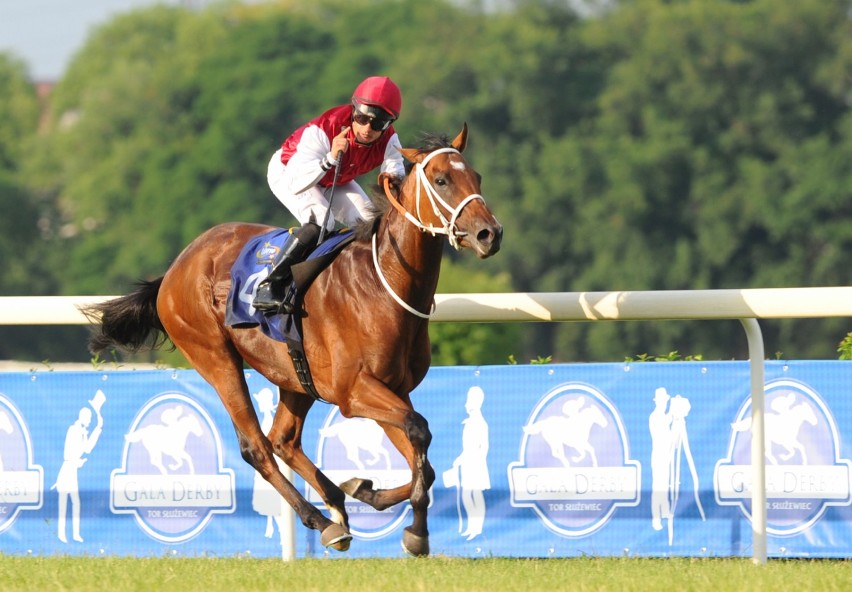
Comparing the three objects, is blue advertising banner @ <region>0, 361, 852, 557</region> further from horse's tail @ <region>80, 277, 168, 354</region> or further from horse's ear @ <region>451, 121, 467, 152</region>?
horse's ear @ <region>451, 121, 467, 152</region>

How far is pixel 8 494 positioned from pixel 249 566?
1639 millimetres

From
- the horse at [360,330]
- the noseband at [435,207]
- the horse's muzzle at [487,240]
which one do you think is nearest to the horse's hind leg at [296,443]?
the horse at [360,330]

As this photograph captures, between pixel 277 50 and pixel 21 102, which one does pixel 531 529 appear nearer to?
pixel 277 50

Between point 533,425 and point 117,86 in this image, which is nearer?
point 533,425

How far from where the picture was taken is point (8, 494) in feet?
23.2

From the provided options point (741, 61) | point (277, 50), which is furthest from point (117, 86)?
point (741, 61)

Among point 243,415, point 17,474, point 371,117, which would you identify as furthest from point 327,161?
point 17,474

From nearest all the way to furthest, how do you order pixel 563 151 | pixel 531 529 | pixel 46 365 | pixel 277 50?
pixel 531 529 < pixel 46 365 < pixel 563 151 < pixel 277 50

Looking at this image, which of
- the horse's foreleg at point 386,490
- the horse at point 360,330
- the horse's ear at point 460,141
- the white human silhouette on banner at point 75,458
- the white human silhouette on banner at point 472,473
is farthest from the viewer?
the white human silhouette on banner at point 75,458

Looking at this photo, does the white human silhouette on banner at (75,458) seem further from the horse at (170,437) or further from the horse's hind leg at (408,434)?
the horse's hind leg at (408,434)

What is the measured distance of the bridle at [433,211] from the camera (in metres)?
5.48

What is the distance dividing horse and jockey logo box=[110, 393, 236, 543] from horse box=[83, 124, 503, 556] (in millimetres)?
373

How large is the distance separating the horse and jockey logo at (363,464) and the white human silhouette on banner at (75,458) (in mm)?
1118

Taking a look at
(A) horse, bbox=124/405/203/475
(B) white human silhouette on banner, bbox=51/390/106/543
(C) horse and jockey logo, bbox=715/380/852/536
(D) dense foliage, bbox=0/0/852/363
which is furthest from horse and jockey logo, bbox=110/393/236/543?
(D) dense foliage, bbox=0/0/852/363
